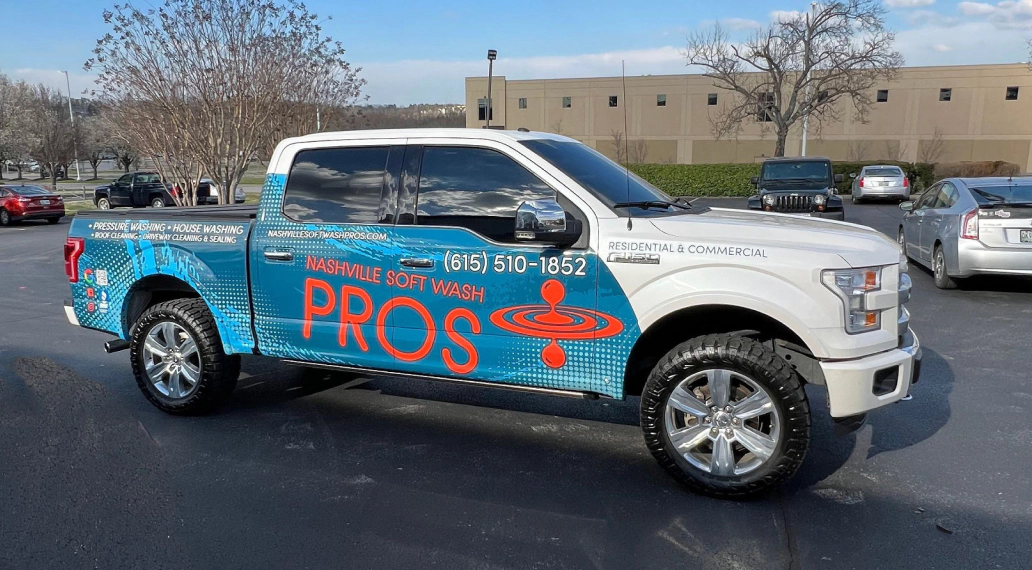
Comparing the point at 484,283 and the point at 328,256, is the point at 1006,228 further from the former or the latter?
the point at 328,256

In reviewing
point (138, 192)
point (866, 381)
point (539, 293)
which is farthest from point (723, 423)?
point (138, 192)

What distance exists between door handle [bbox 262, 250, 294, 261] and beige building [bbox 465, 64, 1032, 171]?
5860cm

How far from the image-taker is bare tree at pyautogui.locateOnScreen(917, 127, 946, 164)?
57969mm

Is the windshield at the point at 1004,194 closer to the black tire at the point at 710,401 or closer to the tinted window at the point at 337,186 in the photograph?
the black tire at the point at 710,401

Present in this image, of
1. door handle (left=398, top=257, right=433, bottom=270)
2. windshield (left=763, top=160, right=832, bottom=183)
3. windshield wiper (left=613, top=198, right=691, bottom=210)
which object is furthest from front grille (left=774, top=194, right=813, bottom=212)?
door handle (left=398, top=257, right=433, bottom=270)

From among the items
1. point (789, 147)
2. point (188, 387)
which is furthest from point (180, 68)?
point (789, 147)

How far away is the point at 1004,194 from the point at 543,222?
8.15 m

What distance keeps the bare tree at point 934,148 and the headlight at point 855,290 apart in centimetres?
6212

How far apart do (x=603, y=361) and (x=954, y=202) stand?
8.10 metres

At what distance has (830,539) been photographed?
365 centimetres

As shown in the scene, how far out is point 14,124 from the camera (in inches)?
1754

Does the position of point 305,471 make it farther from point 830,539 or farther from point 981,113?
point 981,113

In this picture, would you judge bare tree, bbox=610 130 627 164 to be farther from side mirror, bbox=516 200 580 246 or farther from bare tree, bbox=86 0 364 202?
side mirror, bbox=516 200 580 246

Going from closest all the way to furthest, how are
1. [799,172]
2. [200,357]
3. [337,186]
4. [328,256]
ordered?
[328,256] < [337,186] < [200,357] < [799,172]
